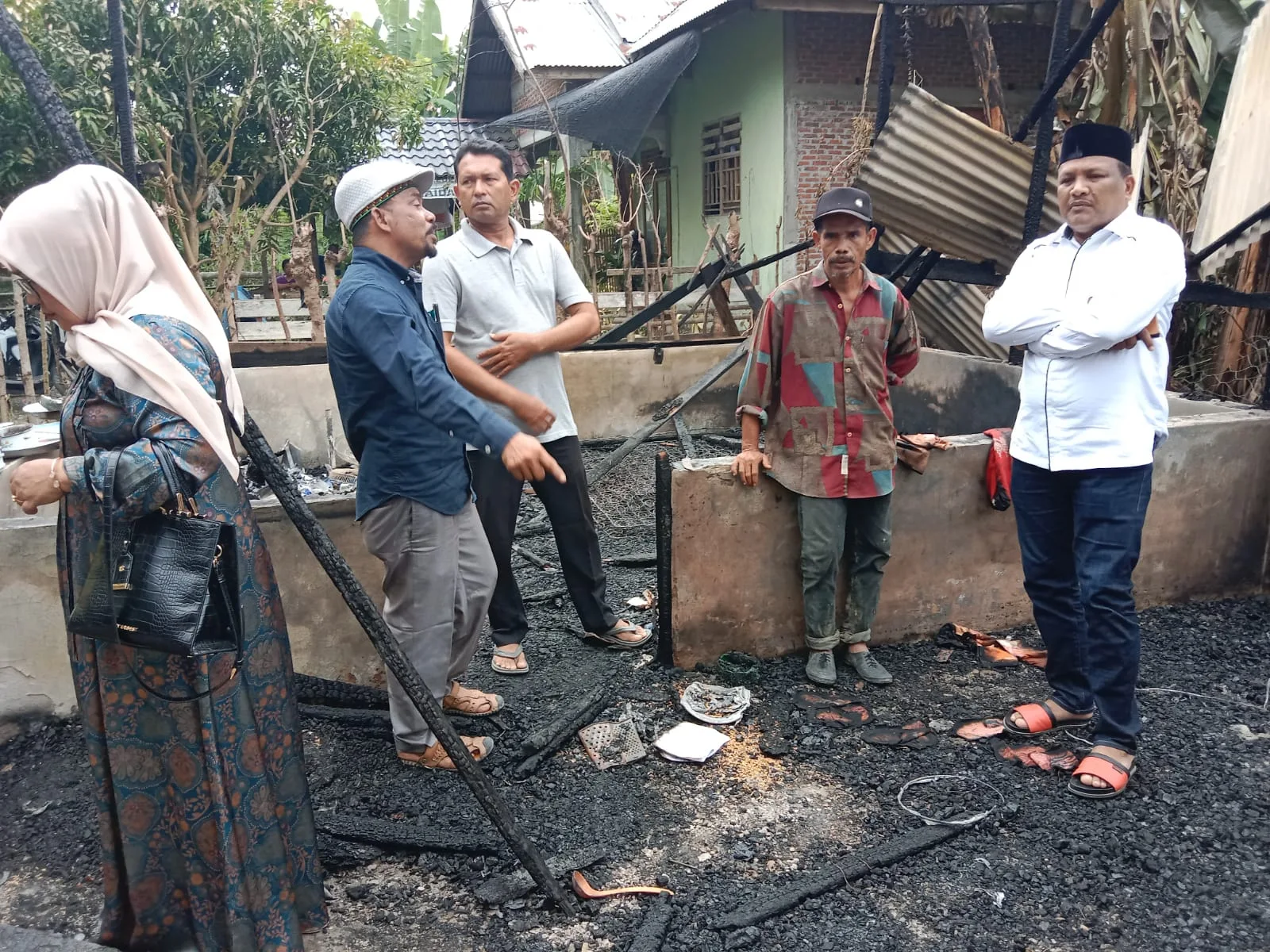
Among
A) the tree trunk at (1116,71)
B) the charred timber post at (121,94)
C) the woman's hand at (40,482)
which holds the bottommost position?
the woman's hand at (40,482)

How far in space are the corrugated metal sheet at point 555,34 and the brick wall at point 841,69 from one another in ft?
12.3

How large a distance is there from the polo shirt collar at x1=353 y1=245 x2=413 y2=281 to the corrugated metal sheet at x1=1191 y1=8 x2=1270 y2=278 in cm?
398

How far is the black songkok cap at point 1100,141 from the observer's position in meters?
2.95

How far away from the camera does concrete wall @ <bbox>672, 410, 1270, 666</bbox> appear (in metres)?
3.75

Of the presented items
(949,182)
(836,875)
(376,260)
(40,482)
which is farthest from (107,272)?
(949,182)

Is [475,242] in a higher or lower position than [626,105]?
lower

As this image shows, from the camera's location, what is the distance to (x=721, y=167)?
13406 mm

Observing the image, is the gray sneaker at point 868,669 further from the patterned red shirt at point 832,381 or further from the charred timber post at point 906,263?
the charred timber post at point 906,263

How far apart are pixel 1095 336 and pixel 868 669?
1628 millimetres

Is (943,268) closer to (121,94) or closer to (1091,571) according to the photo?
(1091,571)

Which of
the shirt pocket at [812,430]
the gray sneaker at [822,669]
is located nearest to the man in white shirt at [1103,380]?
the shirt pocket at [812,430]

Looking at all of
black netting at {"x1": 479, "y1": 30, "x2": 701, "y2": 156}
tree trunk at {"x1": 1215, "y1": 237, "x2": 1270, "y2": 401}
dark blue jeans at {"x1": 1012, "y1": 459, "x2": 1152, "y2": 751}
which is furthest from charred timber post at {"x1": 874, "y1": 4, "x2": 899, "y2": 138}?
black netting at {"x1": 479, "y1": 30, "x2": 701, "y2": 156}

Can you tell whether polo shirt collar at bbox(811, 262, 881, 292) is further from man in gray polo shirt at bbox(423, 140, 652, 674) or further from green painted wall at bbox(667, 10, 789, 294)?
green painted wall at bbox(667, 10, 789, 294)

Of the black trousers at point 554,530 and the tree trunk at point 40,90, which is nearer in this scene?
the tree trunk at point 40,90
